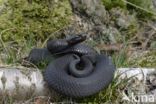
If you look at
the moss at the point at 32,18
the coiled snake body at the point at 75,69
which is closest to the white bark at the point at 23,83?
the coiled snake body at the point at 75,69

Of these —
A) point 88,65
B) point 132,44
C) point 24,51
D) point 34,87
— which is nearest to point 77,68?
point 88,65

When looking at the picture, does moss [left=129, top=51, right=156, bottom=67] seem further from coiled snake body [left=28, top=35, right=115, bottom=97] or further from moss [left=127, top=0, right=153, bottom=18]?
moss [left=127, top=0, right=153, bottom=18]

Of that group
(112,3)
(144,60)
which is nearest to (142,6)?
(112,3)

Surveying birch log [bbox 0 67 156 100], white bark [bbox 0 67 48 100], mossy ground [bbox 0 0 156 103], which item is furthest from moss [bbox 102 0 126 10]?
white bark [bbox 0 67 48 100]

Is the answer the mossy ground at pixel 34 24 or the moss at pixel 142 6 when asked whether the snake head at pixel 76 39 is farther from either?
the moss at pixel 142 6

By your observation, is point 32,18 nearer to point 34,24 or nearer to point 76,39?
point 34,24

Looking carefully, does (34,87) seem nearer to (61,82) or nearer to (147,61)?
(61,82)
